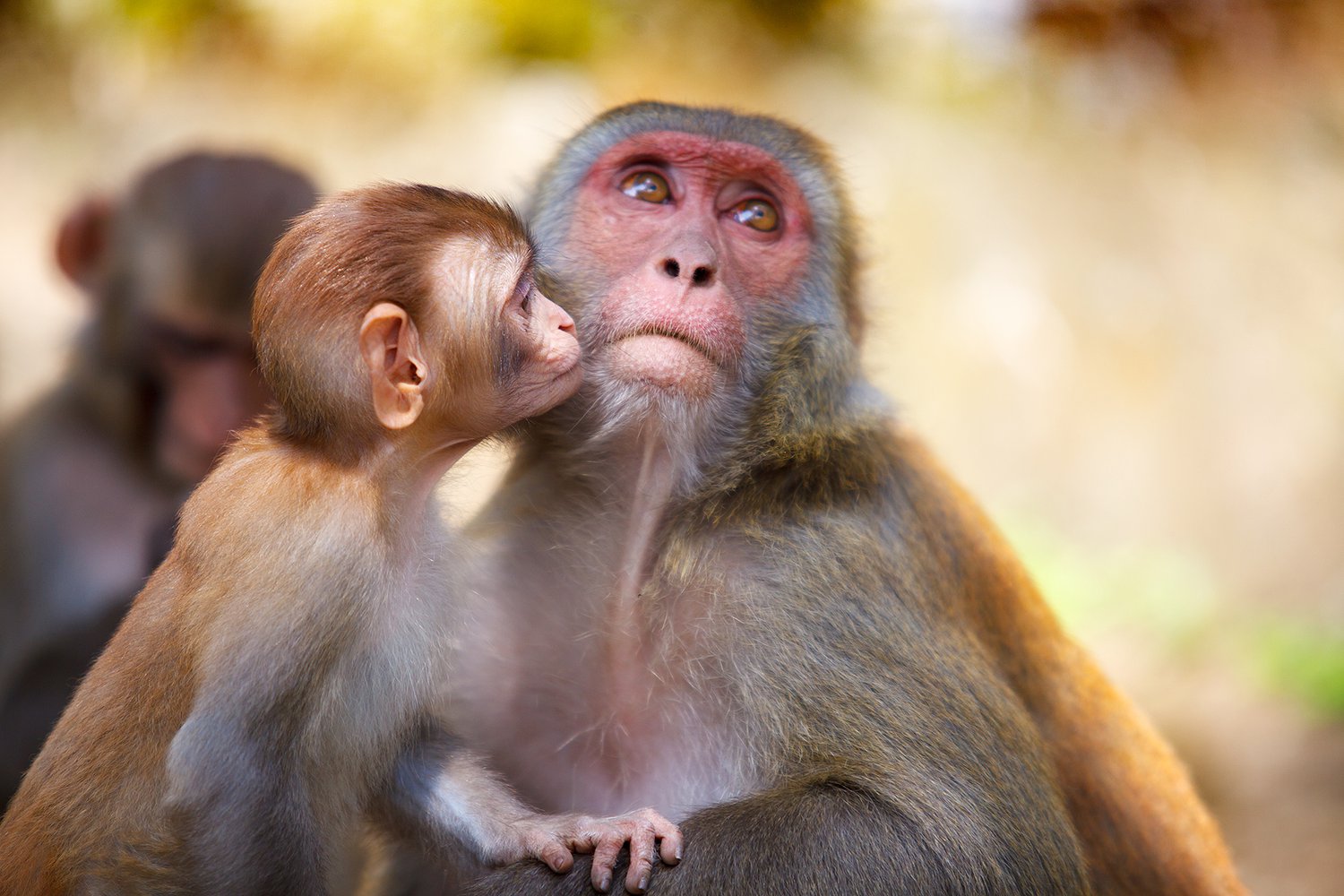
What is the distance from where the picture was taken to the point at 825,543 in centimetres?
323

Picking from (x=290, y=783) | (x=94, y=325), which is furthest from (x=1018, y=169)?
(x=290, y=783)

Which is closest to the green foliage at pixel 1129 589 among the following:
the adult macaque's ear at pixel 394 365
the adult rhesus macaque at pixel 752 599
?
the adult rhesus macaque at pixel 752 599

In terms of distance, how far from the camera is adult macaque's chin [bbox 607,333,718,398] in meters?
3.11

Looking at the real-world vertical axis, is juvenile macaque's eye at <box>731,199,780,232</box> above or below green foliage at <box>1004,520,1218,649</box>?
below

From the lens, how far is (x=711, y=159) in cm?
361

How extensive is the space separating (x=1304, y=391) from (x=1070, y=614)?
3.37 m

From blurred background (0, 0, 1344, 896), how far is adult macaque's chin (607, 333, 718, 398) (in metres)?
7.90

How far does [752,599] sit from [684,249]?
897mm

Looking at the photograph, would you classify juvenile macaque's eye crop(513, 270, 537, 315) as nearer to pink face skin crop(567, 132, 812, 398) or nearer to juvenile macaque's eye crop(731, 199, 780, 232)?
pink face skin crop(567, 132, 812, 398)

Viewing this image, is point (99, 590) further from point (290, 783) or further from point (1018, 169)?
point (1018, 169)

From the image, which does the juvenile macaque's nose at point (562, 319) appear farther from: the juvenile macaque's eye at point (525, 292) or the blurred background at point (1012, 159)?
the blurred background at point (1012, 159)

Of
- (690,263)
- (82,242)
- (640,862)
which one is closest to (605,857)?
(640,862)

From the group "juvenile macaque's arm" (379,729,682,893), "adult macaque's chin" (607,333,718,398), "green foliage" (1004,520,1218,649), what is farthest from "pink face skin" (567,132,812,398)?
"green foliage" (1004,520,1218,649)

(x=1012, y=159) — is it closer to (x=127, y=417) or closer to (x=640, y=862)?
(x=127, y=417)
